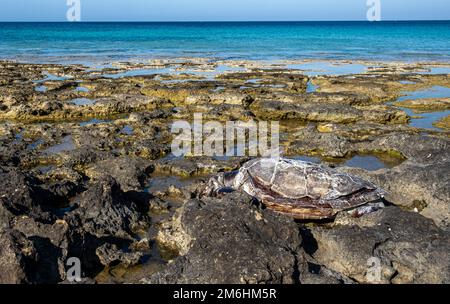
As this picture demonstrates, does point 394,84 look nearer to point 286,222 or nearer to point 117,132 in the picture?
point 117,132

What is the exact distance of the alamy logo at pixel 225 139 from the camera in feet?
42.2

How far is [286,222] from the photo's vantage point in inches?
267

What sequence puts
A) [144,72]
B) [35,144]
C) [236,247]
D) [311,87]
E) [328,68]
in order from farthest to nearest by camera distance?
1. [328,68]
2. [144,72]
3. [311,87]
4. [35,144]
5. [236,247]

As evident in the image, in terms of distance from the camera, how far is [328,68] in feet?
118

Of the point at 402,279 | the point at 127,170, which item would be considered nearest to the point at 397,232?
the point at 402,279

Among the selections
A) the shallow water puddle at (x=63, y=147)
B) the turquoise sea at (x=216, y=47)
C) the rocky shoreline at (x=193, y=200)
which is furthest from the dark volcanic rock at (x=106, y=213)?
the turquoise sea at (x=216, y=47)

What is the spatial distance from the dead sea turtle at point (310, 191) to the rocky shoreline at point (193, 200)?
30 cm

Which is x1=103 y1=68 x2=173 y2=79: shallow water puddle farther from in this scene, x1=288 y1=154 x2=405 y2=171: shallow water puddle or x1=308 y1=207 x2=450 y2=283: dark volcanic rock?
x1=308 y1=207 x2=450 y2=283: dark volcanic rock

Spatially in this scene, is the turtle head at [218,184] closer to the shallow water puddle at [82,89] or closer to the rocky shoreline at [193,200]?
the rocky shoreline at [193,200]

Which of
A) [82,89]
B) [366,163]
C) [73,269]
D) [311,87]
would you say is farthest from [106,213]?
[311,87]

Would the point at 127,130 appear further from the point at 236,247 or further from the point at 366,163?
the point at 236,247

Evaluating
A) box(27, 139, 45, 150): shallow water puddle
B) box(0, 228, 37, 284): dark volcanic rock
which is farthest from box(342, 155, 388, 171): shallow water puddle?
box(27, 139, 45, 150): shallow water puddle

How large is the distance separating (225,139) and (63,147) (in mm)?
4876

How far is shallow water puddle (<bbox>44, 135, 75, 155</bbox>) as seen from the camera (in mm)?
12786
